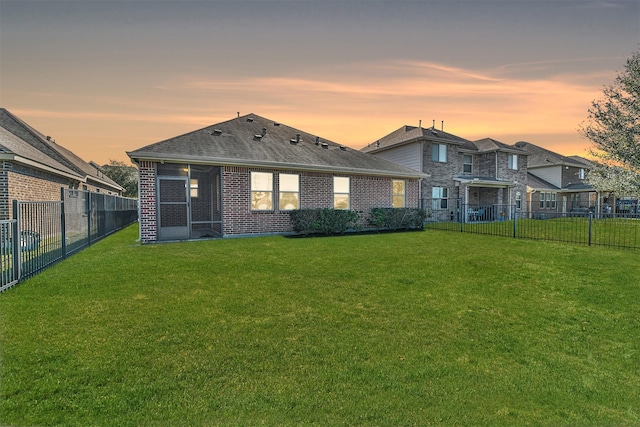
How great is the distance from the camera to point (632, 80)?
1244 cm

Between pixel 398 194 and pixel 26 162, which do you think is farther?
pixel 398 194

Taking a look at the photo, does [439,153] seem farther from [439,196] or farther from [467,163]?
[467,163]

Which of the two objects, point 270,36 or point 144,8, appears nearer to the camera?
point 144,8

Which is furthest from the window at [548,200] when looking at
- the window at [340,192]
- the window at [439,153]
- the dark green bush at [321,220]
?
the dark green bush at [321,220]

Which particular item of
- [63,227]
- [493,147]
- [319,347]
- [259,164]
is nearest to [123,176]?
[259,164]

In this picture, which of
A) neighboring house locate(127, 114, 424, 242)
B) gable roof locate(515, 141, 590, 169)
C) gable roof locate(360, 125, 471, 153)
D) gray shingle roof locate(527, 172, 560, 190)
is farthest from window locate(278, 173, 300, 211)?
gable roof locate(515, 141, 590, 169)

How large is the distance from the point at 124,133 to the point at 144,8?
781cm

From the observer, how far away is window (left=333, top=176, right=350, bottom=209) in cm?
1465

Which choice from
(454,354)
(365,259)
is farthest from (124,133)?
(454,354)

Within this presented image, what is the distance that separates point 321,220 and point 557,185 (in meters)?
30.2

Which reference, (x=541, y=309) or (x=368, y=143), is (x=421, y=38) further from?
(x=368, y=143)

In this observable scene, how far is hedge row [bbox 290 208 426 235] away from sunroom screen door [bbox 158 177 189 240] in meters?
4.23

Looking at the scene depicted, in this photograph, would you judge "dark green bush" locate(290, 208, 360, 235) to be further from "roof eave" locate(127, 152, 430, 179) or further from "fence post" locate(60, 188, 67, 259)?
"fence post" locate(60, 188, 67, 259)

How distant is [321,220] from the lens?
519 inches
